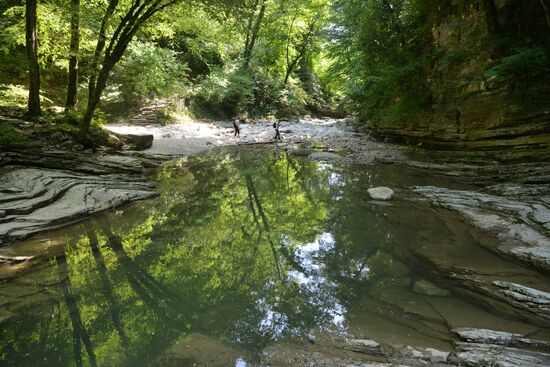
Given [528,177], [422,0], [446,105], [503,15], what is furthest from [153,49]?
[528,177]

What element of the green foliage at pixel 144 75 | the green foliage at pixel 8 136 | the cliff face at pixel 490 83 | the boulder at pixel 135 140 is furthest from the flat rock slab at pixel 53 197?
the green foliage at pixel 144 75

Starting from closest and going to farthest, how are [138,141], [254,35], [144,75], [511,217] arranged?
[511,217] < [138,141] < [144,75] < [254,35]

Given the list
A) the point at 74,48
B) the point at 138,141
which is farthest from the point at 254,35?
the point at 74,48

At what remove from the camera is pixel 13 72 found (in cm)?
1590

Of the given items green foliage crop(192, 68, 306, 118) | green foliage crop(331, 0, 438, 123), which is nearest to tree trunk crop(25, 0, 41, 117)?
green foliage crop(331, 0, 438, 123)

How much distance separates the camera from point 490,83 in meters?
10.2

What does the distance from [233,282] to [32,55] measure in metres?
10.8

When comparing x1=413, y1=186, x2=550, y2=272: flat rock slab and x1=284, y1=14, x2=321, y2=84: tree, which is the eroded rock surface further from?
x1=284, y1=14, x2=321, y2=84: tree

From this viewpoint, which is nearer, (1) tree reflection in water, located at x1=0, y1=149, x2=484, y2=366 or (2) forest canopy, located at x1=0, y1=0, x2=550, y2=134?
(1) tree reflection in water, located at x1=0, y1=149, x2=484, y2=366

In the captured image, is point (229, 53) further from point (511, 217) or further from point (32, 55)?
point (511, 217)

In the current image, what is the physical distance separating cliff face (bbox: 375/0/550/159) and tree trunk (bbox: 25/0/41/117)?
12.7 m

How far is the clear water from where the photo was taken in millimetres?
3986

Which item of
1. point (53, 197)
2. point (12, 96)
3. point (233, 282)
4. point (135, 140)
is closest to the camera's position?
point (233, 282)

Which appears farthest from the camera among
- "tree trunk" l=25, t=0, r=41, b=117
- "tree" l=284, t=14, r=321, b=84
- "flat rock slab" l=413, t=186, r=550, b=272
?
"tree" l=284, t=14, r=321, b=84
